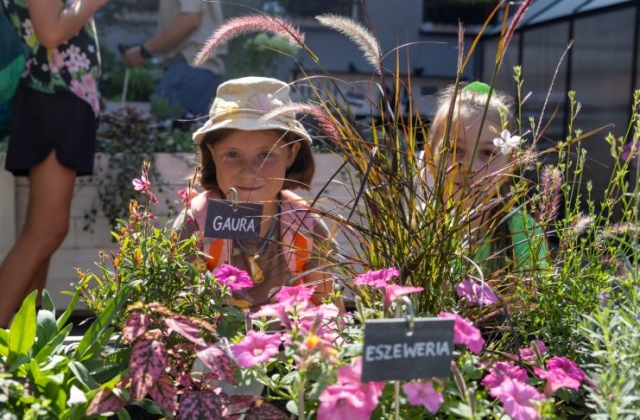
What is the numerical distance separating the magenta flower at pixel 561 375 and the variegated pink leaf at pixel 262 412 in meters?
0.35

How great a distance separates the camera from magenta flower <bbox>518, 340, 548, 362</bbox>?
125cm

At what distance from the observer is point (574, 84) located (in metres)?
5.73

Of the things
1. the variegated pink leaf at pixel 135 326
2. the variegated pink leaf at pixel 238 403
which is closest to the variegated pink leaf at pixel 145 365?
the variegated pink leaf at pixel 135 326

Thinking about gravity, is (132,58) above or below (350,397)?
above

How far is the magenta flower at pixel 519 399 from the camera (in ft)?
3.38

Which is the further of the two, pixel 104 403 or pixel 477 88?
pixel 477 88

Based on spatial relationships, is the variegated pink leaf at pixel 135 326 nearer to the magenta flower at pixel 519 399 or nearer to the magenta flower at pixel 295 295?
the magenta flower at pixel 295 295

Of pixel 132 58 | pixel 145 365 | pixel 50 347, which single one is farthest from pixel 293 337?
pixel 132 58

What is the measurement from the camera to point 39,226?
268 centimetres

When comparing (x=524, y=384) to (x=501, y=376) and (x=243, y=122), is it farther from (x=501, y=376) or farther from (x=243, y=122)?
(x=243, y=122)

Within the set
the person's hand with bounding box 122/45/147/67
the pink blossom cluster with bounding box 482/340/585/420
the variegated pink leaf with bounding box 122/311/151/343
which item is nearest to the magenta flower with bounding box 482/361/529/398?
the pink blossom cluster with bounding box 482/340/585/420

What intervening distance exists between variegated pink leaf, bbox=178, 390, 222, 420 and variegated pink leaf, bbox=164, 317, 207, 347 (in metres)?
0.07

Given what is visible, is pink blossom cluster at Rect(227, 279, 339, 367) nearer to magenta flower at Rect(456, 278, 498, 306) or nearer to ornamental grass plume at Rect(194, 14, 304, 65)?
magenta flower at Rect(456, 278, 498, 306)

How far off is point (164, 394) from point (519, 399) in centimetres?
45
